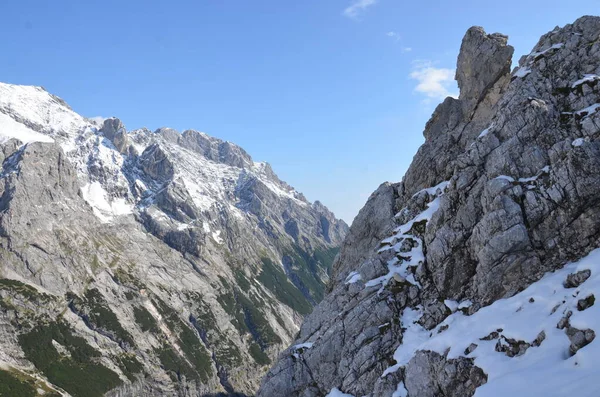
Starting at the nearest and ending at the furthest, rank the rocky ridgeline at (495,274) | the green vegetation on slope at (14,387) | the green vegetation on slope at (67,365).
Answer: the rocky ridgeline at (495,274) < the green vegetation on slope at (14,387) < the green vegetation on slope at (67,365)

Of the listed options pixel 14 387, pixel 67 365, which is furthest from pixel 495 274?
pixel 67 365

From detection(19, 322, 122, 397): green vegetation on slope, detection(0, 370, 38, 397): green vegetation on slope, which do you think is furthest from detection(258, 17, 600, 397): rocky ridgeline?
detection(19, 322, 122, 397): green vegetation on slope

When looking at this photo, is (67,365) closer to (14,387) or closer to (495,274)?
(14,387)

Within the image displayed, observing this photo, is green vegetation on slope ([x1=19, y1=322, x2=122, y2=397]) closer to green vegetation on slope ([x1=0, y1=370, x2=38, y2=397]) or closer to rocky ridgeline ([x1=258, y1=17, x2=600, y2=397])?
green vegetation on slope ([x1=0, y1=370, x2=38, y2=397])

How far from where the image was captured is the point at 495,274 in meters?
36.7

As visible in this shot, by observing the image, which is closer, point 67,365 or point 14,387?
point 14,387

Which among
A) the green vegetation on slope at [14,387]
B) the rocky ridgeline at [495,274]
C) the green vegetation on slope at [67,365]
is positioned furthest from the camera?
the green vegetation on slope at [67,365]

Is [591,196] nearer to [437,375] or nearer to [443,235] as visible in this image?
[443,235]

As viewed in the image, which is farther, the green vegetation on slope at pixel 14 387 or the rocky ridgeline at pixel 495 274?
the green vegetation on slope at pixel 14 387

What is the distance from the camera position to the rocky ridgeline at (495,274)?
28562 mm

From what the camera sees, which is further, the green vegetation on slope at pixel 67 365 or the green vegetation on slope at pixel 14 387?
the green vegetation on slope at pixel 67 365

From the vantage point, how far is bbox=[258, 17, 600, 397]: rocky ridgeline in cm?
2856

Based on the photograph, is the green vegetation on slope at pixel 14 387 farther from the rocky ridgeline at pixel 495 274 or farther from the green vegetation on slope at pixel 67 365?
the rocky ridgeline at pixel 495 274

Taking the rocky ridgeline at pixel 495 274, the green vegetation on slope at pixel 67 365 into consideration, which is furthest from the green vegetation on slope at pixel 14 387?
the rocky ridgeline at pixel 495 274
